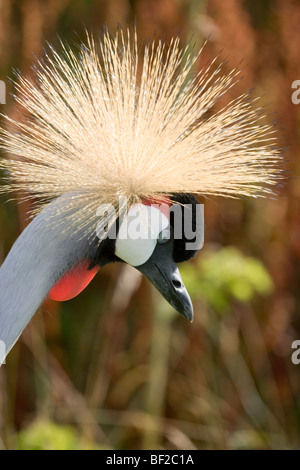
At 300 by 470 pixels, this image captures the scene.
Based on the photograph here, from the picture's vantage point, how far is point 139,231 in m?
1.24

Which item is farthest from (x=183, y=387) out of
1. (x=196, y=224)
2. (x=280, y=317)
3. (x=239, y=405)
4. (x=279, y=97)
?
(x=196, y=224)

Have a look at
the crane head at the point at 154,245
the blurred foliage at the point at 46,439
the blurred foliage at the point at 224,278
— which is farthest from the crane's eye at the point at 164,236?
the blurred foliage at the point at 46,439

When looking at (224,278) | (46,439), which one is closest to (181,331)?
(224,278)

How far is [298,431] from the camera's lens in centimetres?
289

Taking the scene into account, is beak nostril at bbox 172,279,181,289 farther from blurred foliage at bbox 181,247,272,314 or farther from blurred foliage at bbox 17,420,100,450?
blurred foliage at bbox 17,420,100,450

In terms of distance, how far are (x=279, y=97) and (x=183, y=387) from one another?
4.06 ft

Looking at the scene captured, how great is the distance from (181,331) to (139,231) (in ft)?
5.18

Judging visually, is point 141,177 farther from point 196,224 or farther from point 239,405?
point 239,405

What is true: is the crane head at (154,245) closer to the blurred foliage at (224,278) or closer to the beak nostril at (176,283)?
the beak nostril at (176,283)

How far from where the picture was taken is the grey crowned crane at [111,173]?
119cm

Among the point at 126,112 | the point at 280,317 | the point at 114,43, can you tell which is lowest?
the point at 280,317

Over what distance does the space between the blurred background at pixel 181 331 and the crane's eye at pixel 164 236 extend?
922 mm

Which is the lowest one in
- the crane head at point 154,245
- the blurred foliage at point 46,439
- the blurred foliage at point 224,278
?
the blurred foliage at point 46,439

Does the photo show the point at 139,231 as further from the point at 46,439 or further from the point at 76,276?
the point at 46,439
